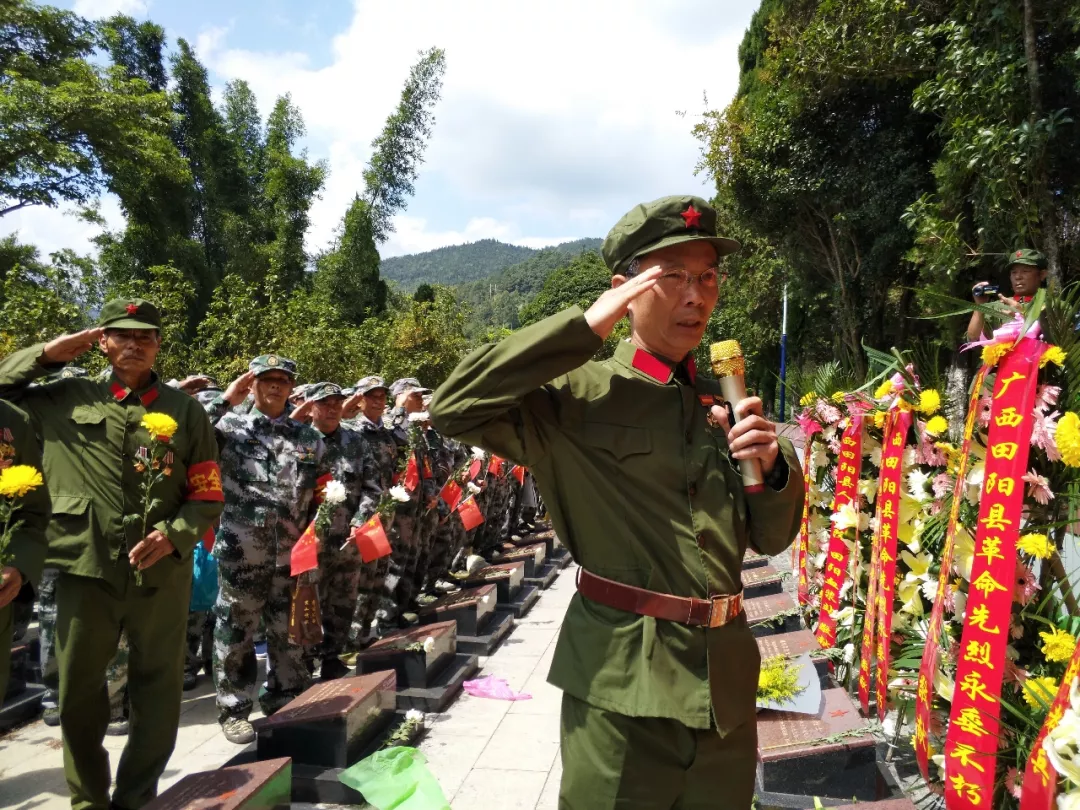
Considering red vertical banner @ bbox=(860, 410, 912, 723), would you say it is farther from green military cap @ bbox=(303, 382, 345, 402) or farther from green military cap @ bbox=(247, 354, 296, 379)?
green military cap @ bbox=(303, 382, 345, 402)

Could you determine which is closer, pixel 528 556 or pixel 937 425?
pixel 937 425

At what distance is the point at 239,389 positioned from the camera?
16.9 feet

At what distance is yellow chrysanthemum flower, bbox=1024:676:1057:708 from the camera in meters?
2.37

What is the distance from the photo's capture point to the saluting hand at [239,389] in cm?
504

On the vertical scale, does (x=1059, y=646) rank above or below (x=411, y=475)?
below

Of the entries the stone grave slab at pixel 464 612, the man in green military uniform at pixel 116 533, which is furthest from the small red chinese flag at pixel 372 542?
the man in green military uniform at pixel 116 533

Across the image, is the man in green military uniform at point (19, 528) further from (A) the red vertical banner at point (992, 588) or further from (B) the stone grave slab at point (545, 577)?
(B) the stone grave slab at point (545, 577)

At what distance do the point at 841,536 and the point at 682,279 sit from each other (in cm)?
325

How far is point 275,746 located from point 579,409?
2.78 m

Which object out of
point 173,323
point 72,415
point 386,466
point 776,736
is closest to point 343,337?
point 173,323

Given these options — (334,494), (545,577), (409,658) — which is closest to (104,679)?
(334,494)

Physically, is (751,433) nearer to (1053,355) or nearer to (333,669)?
(1053,355)

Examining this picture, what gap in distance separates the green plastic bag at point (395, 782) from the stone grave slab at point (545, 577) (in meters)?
4.71

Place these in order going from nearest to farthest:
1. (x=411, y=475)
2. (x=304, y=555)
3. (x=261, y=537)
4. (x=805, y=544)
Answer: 1. (x=304, y=555)
2. (x=261, y=537)
3. (x=805, y=544)
4. (x=411, y=475)
